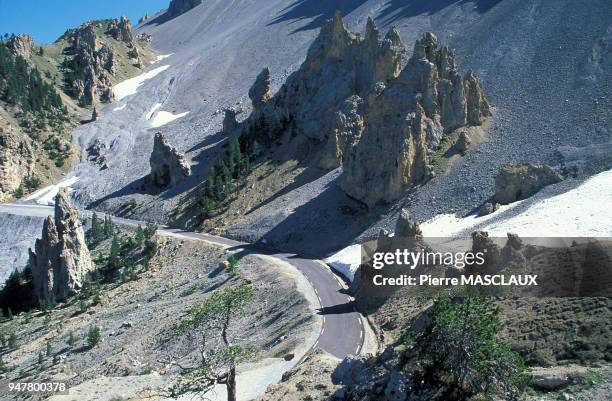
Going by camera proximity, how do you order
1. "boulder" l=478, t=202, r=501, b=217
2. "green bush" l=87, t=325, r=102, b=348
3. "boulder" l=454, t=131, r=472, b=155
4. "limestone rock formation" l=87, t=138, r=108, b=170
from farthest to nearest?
"limestone rock formation" l=87, t=138, r=108, b=170 < "boulder" l=454, t=131, r=472, b=155 < "boulder" l=478, t=202, r=501, b=217 < "green bush" l=87, t=325, r=102, b=348

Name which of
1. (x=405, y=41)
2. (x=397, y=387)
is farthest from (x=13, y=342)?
(x=405, y=41)

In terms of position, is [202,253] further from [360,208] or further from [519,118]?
[519,118]

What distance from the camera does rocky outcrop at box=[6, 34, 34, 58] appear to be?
4688 inches

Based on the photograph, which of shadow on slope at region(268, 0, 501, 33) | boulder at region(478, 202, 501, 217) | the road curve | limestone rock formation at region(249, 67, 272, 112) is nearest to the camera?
the road curve

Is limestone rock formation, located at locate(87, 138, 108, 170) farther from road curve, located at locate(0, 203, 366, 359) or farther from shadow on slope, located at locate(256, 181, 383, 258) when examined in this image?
shadow on slope, located at locate(256, 181, 383, 258)

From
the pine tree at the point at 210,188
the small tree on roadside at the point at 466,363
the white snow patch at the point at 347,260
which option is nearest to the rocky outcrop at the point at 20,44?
the pine tree at the point at 210,188

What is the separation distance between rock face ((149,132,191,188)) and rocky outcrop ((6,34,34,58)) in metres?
58.1

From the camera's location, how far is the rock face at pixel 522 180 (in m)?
48.9

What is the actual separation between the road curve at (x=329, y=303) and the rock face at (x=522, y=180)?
17.4 meters

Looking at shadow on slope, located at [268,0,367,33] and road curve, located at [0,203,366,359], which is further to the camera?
shadow on slope, located at [268,0,367,33]

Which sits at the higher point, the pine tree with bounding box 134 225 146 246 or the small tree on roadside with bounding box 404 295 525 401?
the pine tree with bounding box 134 225 146 246

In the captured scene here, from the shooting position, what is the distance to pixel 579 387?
16.5 meters

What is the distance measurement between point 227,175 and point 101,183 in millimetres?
29517

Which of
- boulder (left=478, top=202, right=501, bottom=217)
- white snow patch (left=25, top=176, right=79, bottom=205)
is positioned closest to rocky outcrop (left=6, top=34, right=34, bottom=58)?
white snow patch (left=25, top=176, right=79, bottom=205)
